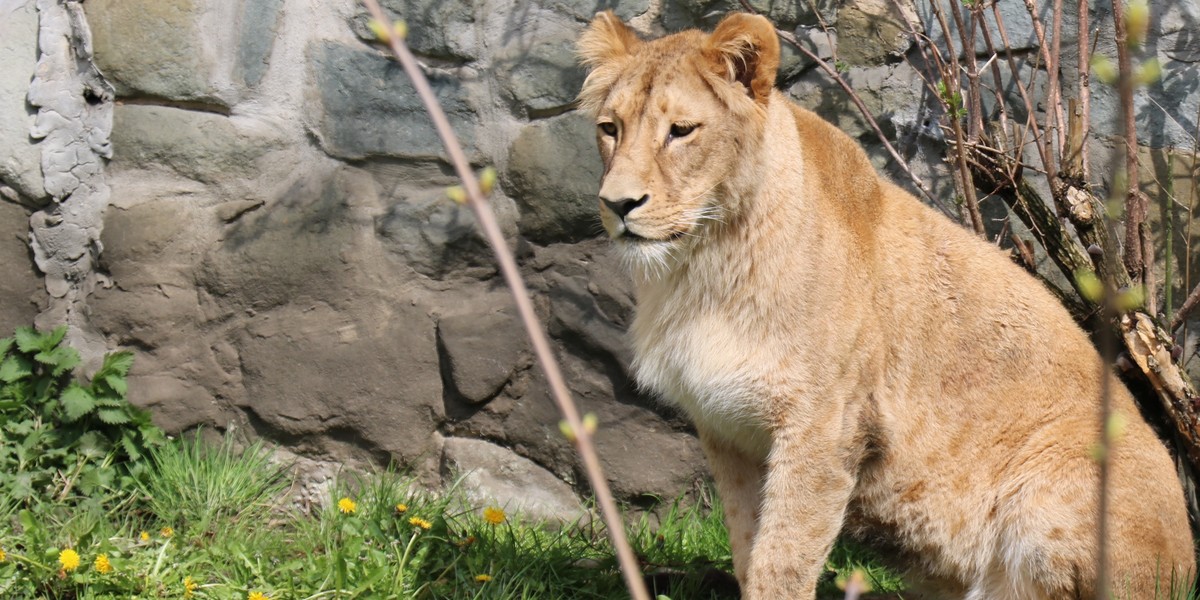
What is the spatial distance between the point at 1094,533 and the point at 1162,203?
5.89 ft

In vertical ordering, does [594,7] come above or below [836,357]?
above

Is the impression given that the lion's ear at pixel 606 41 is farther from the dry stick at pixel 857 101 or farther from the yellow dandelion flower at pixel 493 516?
the yellow dandelion flower at pixel 493 516

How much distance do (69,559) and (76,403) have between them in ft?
3.39

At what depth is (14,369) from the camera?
4539 millimetres

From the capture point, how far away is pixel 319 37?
15.5 ft

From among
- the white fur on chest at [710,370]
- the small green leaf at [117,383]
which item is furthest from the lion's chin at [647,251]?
the small green leaf at [117,383]

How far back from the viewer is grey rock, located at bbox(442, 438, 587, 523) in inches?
191

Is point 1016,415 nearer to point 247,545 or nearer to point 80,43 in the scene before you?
point 247,545

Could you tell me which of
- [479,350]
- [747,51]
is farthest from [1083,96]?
[479,350]

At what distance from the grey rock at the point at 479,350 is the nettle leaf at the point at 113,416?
130 centimetres

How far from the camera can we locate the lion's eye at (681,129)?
3494mm

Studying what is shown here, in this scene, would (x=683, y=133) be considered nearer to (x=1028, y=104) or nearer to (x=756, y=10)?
(x=756, y=10)

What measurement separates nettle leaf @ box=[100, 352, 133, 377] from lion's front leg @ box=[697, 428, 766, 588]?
7.88 ft

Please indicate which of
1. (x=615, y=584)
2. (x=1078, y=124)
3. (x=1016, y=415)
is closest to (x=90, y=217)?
(x=615, y=584)
